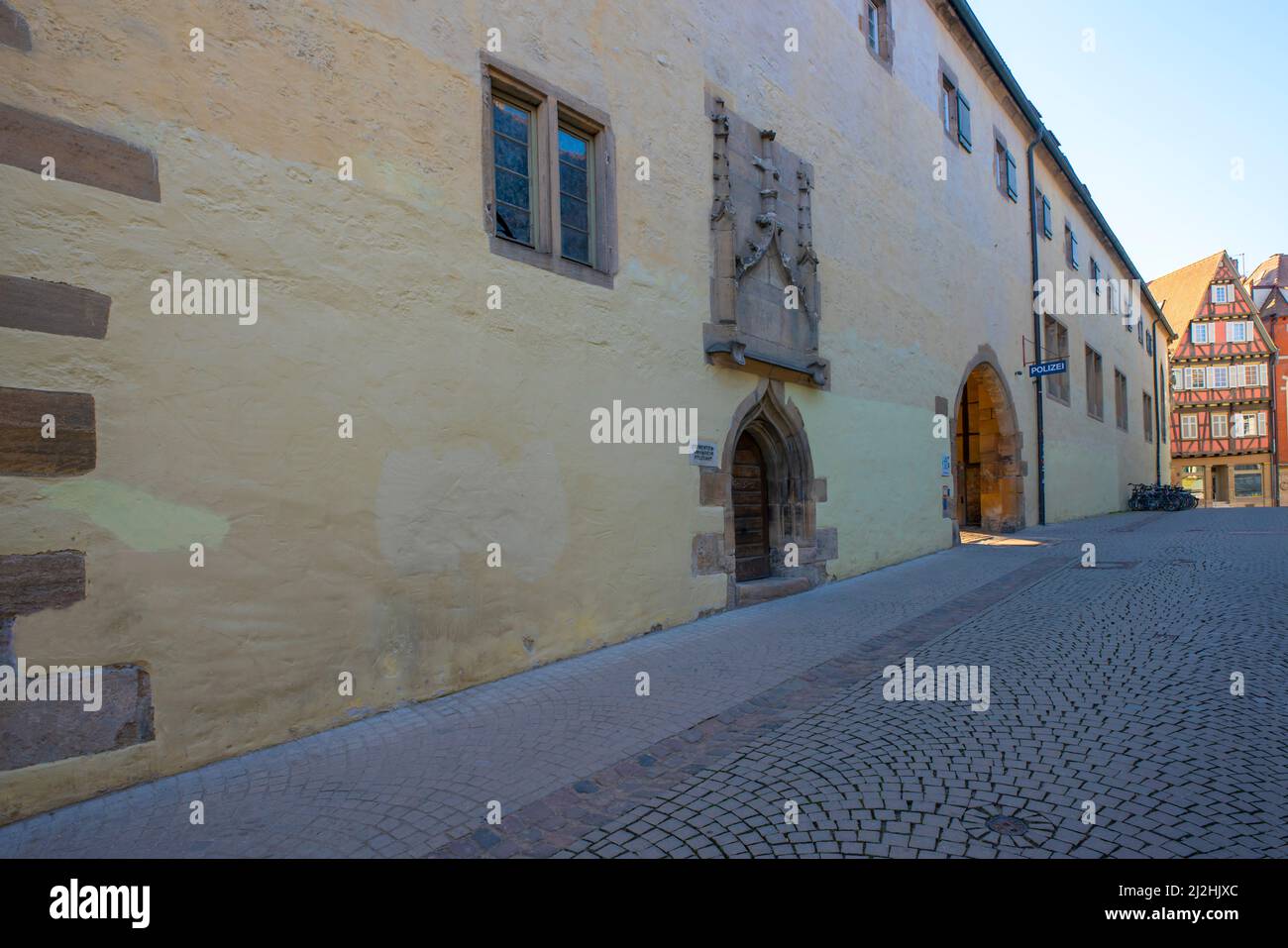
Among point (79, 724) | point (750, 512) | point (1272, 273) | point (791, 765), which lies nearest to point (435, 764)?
point (79, 724)

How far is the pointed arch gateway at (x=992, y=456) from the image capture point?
16156 mm

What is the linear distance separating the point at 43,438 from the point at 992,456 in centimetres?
1712

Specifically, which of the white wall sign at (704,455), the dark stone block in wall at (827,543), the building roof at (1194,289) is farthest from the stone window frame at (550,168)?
the building roof at (1194,289)

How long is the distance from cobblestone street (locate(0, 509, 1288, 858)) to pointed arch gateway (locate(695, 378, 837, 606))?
93.9 inches

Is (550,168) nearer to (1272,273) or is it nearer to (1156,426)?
(1156,426)

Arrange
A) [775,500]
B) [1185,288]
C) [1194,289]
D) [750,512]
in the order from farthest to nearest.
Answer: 1. [1185,288]
2. [1194,289]
3. [775,500]
4. [750,512]

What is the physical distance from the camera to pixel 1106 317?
25625 millimetres

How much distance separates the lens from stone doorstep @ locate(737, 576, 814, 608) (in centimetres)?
793

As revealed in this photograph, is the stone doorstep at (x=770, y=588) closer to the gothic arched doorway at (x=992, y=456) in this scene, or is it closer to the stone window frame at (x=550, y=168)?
the stone window frame at (x=550, y=168)

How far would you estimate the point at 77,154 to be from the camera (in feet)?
11.8

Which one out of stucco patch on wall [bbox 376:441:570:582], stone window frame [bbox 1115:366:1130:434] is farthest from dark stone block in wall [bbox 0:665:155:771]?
stone window frame [bbox 1115:366:1130:434]

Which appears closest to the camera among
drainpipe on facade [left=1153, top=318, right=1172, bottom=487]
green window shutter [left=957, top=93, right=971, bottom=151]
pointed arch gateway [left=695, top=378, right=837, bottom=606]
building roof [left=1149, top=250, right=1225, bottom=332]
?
pointed arch gateway [left=695, top=378, right=837, bottom=606]

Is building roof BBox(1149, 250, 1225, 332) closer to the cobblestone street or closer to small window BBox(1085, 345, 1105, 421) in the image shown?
small window BBox(1085, 345, 1105, 421)

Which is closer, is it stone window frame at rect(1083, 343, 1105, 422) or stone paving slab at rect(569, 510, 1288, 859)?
stone paving slab at rect(569, 510, 1288, 859)
